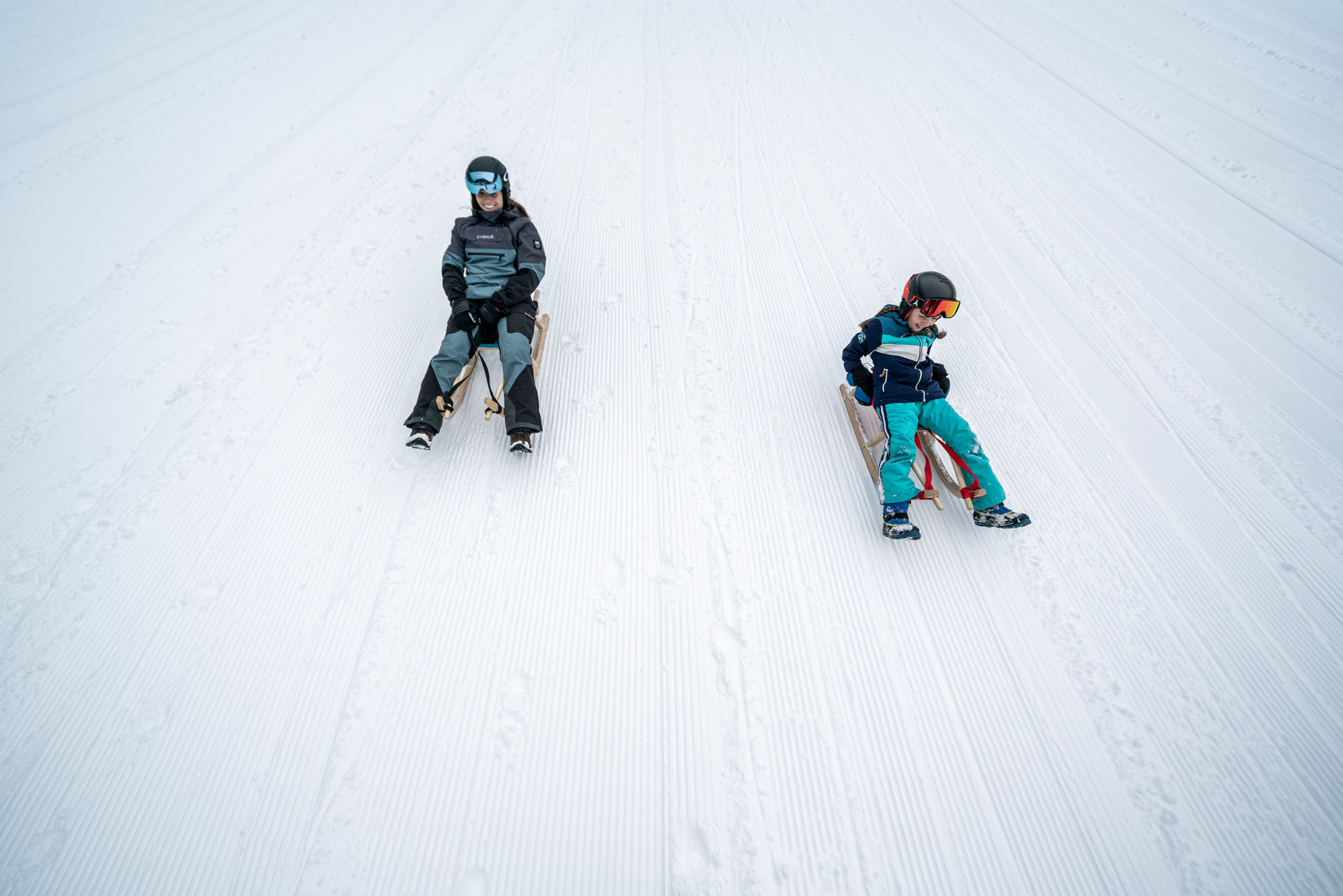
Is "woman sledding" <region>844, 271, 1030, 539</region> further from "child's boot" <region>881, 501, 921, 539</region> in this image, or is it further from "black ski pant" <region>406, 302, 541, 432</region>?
"black ski pant" <region>406, 302, 541, 432</region>

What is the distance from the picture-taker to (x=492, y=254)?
2977mm

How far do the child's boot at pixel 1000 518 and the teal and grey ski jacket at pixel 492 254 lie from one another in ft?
8.54

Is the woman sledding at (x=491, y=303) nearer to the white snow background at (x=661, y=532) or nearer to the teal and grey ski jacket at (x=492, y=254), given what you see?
the teal and grey ski jacket at (x=492, y=254)

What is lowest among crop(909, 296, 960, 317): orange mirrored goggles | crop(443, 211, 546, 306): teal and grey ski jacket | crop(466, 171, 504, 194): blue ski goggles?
crop(909, 296, 960, 317): orange mirrored goggles

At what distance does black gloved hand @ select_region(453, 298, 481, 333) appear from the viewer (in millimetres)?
2738

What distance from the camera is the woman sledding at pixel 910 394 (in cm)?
237

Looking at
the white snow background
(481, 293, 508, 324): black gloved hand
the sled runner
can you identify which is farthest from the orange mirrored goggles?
(481, 293, 508, 324): black gloved hand

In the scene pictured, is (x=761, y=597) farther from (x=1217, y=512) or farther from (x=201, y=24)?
(x=201, y=24)

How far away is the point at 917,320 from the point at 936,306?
115 mm

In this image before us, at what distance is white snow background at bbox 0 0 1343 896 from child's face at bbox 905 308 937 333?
24.2 inches

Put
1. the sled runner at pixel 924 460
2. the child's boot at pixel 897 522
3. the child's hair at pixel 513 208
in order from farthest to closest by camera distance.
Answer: the child's hair at pixel 513 208
the sled runner at pixel 924 460
the child's boot at pixel 897 522

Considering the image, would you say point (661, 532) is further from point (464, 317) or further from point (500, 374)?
point (464, 317)

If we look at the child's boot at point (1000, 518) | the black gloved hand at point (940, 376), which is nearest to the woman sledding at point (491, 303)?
the black gloved hand at point (940, 376)

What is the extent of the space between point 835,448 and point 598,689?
1.71 m
